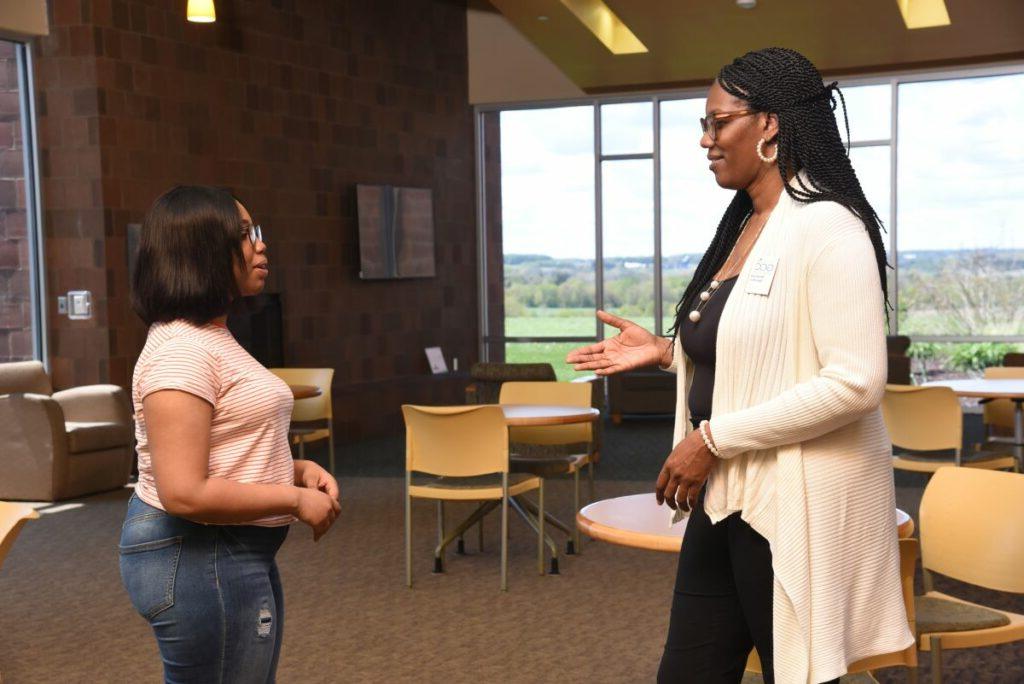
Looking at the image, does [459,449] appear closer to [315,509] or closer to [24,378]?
[315,509]

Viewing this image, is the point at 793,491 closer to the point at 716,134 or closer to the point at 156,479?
the point at 716,134

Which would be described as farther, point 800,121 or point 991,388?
point 991,388

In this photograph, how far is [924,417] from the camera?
5820 mm

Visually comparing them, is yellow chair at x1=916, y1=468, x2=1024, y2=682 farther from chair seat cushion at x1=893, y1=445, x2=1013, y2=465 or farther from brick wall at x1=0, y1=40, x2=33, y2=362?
brick wall at x1=0, y1=40, x2=33, y2=362

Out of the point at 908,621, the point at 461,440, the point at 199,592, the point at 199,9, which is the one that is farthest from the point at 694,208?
the point at 199,592

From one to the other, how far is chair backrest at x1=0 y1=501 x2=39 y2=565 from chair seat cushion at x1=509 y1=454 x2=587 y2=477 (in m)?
3.25

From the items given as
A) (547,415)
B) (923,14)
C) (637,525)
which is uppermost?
(923,14)

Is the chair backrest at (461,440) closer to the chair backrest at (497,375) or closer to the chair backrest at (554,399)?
the chair backrest at (554,399)

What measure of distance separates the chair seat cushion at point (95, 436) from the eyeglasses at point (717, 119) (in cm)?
653

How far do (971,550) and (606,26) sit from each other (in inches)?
339

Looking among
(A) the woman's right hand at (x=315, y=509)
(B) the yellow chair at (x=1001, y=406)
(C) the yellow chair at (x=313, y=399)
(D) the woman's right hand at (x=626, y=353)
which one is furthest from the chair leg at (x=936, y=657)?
(C) the yellow chair at (x=313, y=399)

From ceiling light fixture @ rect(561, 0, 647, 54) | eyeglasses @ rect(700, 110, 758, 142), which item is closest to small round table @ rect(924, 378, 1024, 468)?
eyeglasses @ rect(700, 110, 758, 142)

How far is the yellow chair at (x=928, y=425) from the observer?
574 cm

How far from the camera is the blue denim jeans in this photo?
181 centimetres
